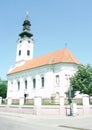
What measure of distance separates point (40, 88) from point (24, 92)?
20.7 feet

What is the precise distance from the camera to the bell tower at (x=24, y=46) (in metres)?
57.7

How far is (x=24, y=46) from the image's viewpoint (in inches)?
2267

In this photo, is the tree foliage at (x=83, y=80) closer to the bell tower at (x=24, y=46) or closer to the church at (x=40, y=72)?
the church at (x=40, y=72)

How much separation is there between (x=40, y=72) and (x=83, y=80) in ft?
38.5

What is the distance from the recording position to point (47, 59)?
155ft

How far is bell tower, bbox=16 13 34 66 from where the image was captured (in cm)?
5772

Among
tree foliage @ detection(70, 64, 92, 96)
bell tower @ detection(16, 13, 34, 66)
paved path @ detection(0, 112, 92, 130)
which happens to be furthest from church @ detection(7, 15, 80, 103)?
paved path @ detection(0, 112, 92, 130)

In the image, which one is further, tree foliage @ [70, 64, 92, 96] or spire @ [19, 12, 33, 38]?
spire @ [19, 12, 33, 38]

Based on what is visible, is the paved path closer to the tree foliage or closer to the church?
the tree foliage

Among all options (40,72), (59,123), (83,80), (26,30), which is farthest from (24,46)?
(59,123)

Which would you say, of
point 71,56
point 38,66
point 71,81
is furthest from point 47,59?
point 71,81

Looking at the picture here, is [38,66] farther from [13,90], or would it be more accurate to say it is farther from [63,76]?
[13,90]

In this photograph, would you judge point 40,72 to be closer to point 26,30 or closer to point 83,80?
point 83,80

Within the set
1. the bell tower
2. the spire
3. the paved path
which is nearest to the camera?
the paved path
